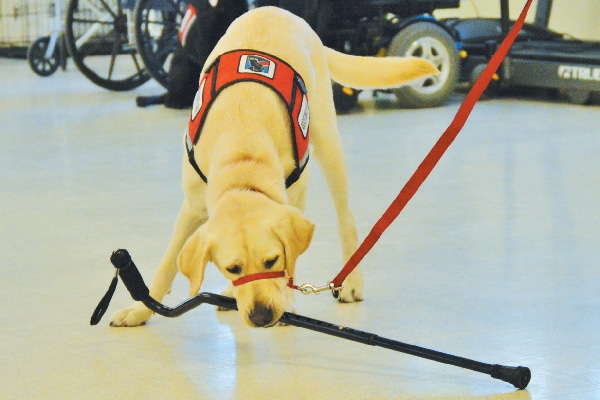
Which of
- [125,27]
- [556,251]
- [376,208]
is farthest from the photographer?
[125,27]

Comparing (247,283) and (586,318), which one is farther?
(586,318)

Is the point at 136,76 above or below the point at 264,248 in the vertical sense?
below

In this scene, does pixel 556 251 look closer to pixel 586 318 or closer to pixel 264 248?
pixel 586 318

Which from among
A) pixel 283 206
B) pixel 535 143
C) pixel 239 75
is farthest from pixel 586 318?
pixel 535 143

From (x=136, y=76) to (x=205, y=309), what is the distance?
6081mm

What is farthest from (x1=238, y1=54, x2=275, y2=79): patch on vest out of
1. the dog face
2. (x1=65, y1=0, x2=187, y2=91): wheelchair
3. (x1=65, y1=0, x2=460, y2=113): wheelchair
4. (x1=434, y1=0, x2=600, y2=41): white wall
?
(x1=434, y1=0, x2=600, y2=41): white wall

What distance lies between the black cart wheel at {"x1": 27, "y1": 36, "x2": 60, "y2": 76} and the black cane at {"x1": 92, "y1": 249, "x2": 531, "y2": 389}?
7726 millimetres

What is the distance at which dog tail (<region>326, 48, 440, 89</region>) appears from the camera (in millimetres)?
3000

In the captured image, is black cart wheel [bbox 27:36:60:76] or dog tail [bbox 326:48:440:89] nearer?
dog tail [bbox 326:48:440:89]

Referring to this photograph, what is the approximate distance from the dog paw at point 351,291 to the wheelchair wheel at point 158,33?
4920mm

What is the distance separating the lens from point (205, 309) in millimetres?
2654

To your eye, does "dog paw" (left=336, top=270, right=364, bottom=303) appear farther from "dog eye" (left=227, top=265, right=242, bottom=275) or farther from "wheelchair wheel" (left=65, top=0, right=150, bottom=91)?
"wheelchair wheel" (left=65, top=0, right=150, bottom=91)

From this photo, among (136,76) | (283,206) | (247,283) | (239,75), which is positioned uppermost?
(239,75)

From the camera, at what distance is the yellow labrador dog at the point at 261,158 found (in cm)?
202
